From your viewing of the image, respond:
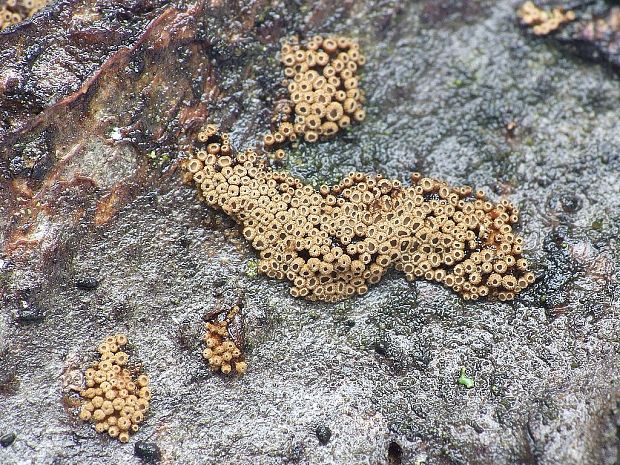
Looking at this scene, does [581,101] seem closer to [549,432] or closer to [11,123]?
[549,432]

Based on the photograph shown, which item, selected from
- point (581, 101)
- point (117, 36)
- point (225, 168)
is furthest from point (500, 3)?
point (117, 36)

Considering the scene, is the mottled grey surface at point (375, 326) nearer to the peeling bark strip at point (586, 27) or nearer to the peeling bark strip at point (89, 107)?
the peeling bark strip at point (89, 107)

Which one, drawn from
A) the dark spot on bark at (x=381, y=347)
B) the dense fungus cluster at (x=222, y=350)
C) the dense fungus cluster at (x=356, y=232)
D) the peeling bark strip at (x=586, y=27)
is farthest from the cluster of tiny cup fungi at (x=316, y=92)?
the peeling bark strip at (x=586, y=27)

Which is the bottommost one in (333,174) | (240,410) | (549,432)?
(549,432)

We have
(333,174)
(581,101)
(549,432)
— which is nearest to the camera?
(549,432)

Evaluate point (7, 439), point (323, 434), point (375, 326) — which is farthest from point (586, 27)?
point (7, 439)

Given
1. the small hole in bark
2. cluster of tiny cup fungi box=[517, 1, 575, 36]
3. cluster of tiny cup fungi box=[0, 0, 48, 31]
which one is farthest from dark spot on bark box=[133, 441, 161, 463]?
cluster of tiny cup fungi box=[517, 1, 575, 36]
